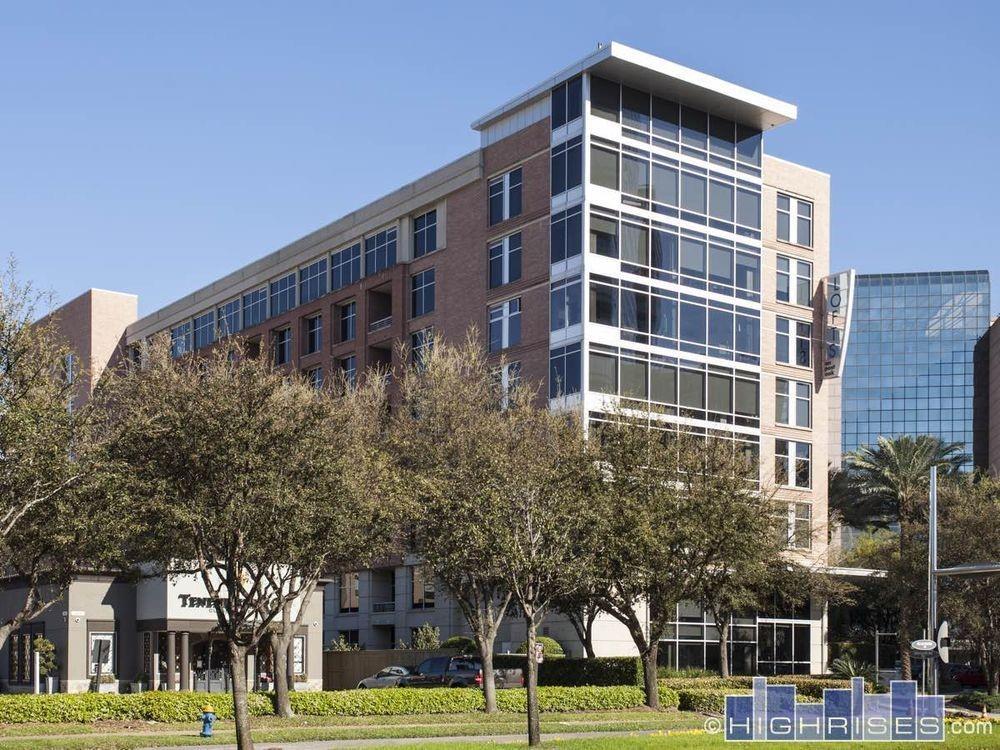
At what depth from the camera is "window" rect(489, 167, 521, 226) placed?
221 feet

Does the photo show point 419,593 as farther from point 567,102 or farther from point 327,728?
point 327,728

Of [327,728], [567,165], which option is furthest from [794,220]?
[327,728]

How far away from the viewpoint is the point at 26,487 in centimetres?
2722

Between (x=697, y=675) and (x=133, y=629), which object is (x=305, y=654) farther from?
(x=697, y=675)

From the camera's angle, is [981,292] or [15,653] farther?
[981,292]

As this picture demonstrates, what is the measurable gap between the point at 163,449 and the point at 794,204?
53323mm

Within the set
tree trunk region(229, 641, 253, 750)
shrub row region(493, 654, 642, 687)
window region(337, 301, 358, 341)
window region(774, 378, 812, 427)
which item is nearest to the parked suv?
shrub row region(493, 654, 642, 687)

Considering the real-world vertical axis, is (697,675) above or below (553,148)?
below

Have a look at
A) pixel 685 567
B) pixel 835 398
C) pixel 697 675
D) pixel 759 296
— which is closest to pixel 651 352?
pixel 759 296

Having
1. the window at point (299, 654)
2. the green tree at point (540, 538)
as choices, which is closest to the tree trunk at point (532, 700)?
the green tree at point (540, 538)

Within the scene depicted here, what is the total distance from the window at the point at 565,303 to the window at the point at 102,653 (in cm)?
2423

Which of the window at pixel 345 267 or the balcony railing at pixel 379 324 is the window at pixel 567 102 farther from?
the window at pixel 345 267

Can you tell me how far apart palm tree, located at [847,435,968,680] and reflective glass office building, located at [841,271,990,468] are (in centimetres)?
8299

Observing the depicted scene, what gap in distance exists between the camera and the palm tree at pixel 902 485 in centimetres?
6281
